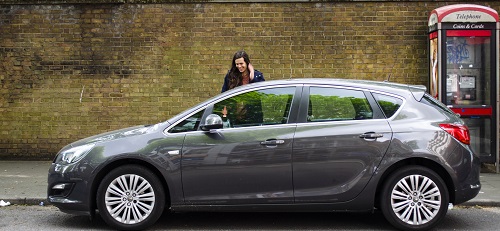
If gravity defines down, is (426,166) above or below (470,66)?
below

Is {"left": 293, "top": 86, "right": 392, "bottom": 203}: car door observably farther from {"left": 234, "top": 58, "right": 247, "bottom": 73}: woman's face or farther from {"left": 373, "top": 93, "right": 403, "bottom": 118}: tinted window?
{"left": 234, "top": 58, "right": 247, "bottom": 73}: woman's face

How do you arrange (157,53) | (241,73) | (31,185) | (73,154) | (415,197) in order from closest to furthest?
(415,197) → (73,154) → (241,73) → (31,185) → (157,53)

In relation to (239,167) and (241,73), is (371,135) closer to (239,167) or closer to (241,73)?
(239,167)

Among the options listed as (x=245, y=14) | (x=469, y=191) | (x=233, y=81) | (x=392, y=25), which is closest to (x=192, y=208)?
(x=233, y=81)

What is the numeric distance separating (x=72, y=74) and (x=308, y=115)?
6.00 m

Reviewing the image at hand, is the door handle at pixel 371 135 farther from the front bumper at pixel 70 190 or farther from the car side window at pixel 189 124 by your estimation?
the front bumper at pixel 70 190

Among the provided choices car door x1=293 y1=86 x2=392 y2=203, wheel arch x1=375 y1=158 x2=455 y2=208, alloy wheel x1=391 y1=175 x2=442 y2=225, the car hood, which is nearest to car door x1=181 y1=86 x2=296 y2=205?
car door x1=293 y1=86 x2=392 y2=203

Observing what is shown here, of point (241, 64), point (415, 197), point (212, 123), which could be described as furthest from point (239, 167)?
point (241, 64)

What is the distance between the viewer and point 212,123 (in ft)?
19.7

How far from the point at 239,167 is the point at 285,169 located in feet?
1.51

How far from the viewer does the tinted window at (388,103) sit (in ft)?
20.2

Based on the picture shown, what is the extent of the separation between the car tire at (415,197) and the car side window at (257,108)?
4.21ft

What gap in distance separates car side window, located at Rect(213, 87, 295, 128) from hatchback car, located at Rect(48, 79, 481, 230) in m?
0.08

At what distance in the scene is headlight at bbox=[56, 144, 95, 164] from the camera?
20.1 ft
